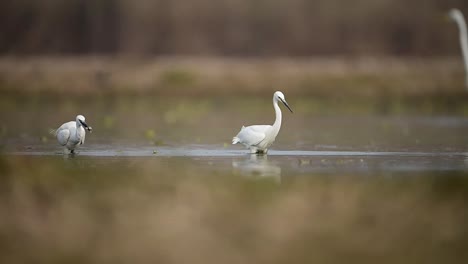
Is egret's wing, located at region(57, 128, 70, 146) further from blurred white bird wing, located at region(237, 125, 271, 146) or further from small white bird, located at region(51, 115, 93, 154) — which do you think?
blurred white bird wing, located at region(237, 125, 271, 146)

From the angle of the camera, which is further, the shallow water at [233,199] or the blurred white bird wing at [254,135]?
the blurred white bird wing at [254,135]

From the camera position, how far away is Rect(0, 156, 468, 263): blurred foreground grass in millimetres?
7930

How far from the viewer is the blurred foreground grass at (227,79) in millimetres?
29625

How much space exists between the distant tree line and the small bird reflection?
1931 centimetres

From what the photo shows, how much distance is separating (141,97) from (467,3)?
12.3m

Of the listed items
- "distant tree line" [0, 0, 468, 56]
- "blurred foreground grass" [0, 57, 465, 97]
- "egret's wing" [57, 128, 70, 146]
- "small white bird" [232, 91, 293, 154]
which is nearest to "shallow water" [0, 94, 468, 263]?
"small white bird" [232, 91, 293, 154]

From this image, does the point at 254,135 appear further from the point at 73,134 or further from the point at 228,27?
the point at 228,27

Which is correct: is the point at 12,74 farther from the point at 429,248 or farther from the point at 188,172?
the point at 429,248

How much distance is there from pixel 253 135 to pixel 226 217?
17.8 ft

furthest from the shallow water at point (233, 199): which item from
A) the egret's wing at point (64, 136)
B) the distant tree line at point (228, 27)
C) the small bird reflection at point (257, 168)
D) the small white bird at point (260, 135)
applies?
the distant tree line at point (228, 27)

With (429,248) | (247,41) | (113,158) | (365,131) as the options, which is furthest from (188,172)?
(247,41)

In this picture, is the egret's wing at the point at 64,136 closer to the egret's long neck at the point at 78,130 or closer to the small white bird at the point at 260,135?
the egret's long neck at the point at 78,130

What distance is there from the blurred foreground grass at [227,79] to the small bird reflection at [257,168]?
15473mm

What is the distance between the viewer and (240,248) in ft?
26.5
